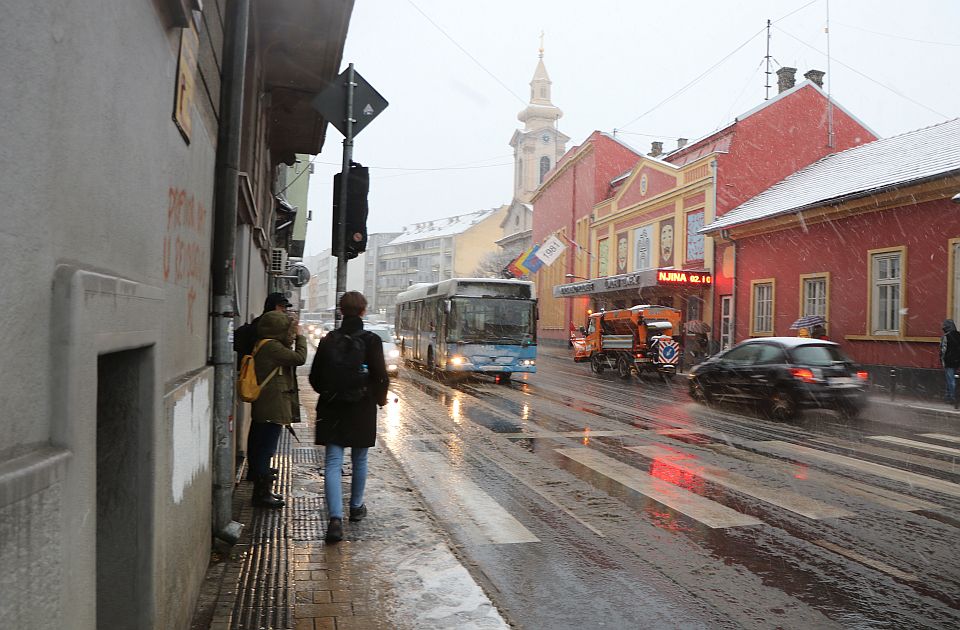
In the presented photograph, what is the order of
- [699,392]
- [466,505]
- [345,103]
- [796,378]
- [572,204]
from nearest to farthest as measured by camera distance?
[466,505], [345,103], [796,378], [699,392], [572,204]

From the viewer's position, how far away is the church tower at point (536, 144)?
7856 cm

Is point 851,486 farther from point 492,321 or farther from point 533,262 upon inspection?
point 533,262

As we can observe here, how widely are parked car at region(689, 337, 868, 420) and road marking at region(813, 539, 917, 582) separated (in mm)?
8009

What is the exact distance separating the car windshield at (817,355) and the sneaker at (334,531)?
10.2m

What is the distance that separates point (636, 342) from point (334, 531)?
1912 cm

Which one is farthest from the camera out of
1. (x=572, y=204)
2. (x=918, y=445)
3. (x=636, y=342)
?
(x=572, y=204)

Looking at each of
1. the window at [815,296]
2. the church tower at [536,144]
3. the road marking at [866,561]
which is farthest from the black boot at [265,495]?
the church tower at [536,144]

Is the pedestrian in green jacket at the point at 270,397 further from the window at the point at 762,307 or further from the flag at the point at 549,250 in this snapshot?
the flag at the point at 549,250

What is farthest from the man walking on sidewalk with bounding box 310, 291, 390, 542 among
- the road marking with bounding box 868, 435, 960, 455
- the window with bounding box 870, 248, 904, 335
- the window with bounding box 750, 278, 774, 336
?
the window with bounding box 750, 278, 774, 336

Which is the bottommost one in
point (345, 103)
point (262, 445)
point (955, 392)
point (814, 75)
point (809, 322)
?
point (955, 392)

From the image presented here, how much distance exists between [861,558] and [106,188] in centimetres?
513

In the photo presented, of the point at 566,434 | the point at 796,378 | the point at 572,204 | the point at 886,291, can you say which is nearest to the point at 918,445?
the point at 796,378

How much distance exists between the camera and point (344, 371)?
5555 mm

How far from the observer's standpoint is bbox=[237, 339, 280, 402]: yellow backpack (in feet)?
19.9
